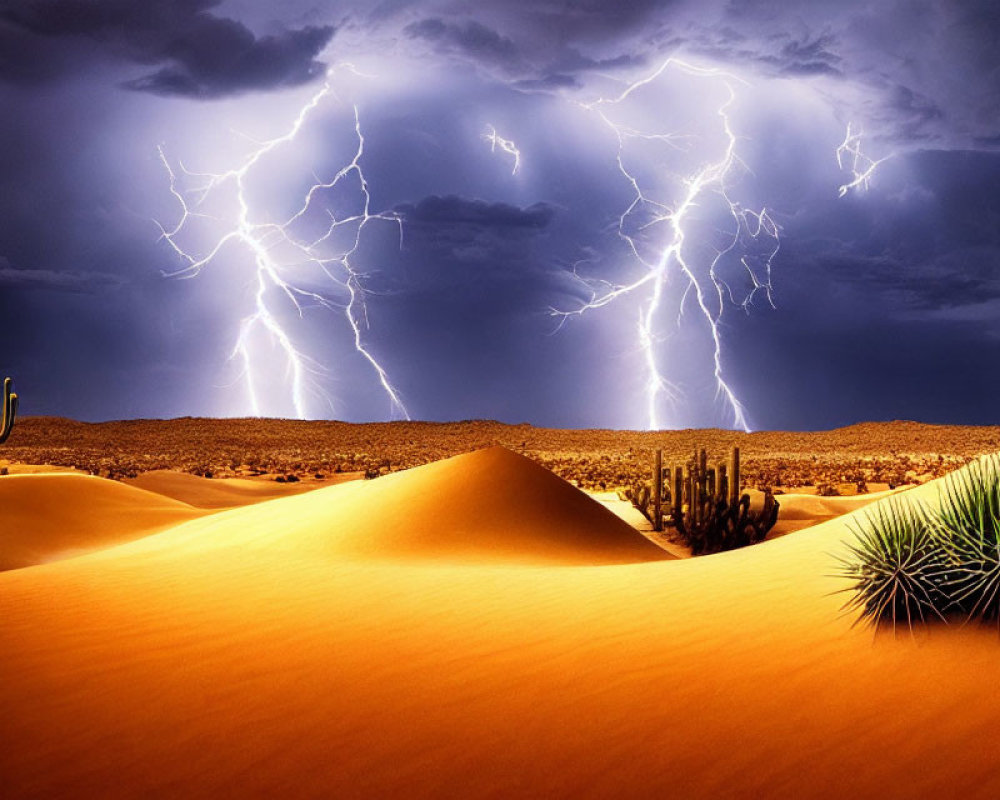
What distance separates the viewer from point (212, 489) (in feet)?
94.8

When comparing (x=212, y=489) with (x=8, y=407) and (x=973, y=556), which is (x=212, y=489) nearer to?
(x=8, y=407)

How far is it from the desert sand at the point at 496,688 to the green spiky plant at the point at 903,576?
16cm

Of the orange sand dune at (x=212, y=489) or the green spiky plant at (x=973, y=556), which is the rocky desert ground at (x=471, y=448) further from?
the green spiky plant at (x=973, y=556)

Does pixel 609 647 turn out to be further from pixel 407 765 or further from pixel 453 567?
pixel 453 567

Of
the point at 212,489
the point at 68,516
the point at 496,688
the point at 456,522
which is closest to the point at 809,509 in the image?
the point at 456,522

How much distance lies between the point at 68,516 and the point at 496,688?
1732 centimetres

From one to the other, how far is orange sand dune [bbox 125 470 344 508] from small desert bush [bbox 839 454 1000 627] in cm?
2310

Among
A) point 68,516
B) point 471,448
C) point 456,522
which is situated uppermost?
point 471,448

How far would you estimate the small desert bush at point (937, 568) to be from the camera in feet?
17.5

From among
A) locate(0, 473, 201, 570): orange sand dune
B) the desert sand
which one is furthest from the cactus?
the desert sand

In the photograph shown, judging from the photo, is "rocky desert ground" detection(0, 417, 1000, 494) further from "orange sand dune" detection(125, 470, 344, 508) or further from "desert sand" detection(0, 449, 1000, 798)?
"desert sand" detection(0, 449, 1000, 798)

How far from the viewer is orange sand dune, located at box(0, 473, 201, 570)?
693 inches

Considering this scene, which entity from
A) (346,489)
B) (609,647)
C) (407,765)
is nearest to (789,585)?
(609,647)

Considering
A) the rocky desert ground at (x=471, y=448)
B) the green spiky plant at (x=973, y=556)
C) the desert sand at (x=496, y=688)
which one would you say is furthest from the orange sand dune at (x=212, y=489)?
the green spiky plant at (x=973, y=556)
